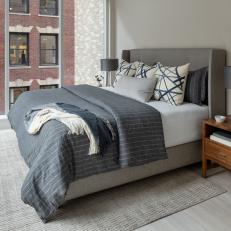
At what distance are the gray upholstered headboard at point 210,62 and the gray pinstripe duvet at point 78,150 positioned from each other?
2.53 feet

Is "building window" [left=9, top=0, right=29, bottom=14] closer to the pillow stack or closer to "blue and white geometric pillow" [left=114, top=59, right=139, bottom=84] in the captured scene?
"blue and white geometric pillow" [left=114, top=59, right=139, bottom=84]

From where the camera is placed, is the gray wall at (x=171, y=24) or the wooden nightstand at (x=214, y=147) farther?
the gray wall at (x=171, y=24)

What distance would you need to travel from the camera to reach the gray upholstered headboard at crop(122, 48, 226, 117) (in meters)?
2.92

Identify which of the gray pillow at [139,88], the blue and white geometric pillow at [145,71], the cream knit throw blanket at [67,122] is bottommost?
the cream knit throw blanket at [67,122]

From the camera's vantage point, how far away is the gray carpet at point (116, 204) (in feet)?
6.63

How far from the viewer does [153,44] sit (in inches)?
166

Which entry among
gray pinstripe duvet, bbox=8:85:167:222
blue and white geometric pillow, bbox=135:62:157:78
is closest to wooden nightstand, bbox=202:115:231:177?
gray pinstripe duvet, bbox=8:85:167:222

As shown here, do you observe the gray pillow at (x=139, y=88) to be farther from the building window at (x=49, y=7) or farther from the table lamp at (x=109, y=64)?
the building window at (x=49, y=7)

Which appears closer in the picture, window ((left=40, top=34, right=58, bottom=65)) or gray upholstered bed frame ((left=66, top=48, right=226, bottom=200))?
gray upholstered bed frame ((left=66, top=48, right=226, bottom=200))

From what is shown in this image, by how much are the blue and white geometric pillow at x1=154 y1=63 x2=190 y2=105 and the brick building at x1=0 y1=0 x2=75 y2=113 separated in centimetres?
246

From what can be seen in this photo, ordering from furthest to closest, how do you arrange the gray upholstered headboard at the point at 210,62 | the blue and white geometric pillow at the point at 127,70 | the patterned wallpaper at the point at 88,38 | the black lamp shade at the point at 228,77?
the patterned wallpaper at the point at 88,38, the blue and white geometric pillow at the point at 127,70, the gray upholstered headboard at the point at 210,62, the black lamp shade at the point at 228,77

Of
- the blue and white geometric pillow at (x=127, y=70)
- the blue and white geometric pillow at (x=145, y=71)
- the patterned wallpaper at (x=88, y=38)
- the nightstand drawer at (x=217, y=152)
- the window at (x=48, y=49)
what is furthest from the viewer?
the patterned wallpaper at (x=88, y=38)

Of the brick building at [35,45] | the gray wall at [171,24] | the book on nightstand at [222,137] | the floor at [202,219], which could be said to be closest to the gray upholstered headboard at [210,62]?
the gray wall at [171,24]

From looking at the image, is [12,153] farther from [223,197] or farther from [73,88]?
[223,197]
